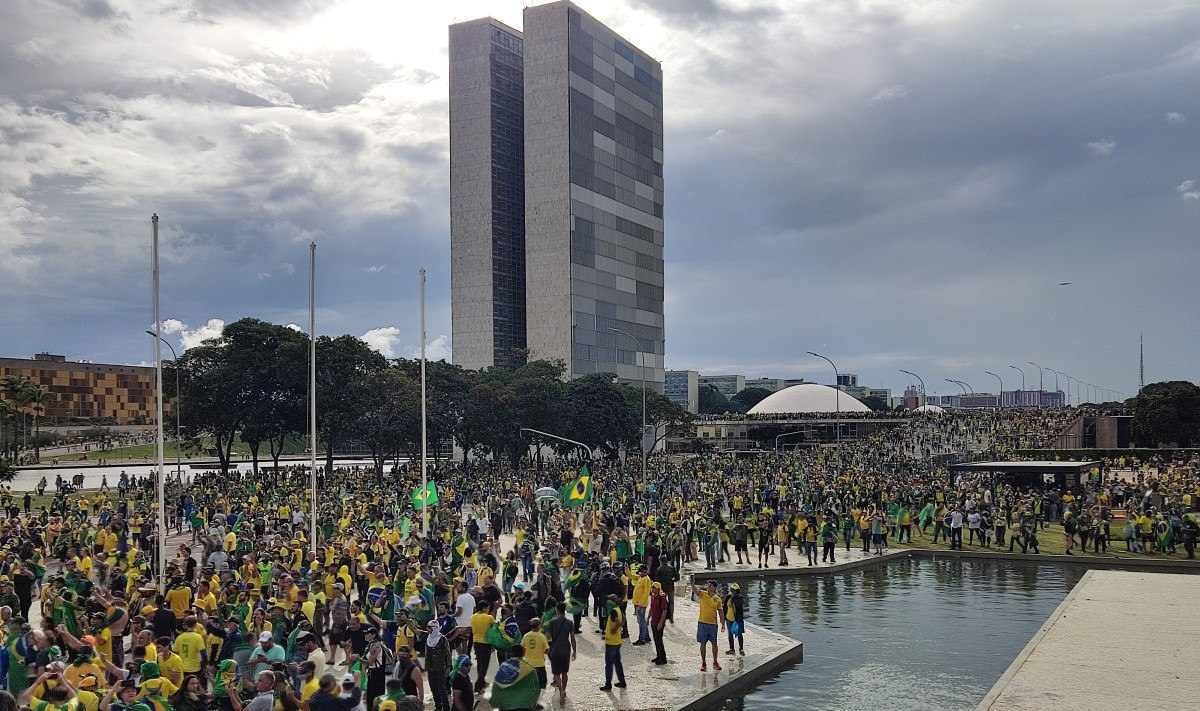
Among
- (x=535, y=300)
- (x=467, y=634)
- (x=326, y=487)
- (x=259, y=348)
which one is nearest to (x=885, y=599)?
(x=467, y=634)

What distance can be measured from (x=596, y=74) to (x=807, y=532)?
9948cm

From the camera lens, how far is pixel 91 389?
519 ft

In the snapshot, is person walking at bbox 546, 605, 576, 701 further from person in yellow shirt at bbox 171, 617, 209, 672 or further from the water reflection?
person in yellow shirt at bbox 171, 617, 209, 672

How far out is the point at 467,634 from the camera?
14250 millimetres

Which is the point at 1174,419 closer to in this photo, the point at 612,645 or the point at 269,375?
the point at 269,375

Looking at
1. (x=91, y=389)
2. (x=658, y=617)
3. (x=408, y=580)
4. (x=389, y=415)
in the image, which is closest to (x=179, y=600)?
(x=408, y=580)

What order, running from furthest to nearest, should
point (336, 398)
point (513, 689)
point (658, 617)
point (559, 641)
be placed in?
point (336, 398)
point (658, 617)
point (559, 641)
point (513, 689)

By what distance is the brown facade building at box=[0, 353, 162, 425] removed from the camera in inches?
5861

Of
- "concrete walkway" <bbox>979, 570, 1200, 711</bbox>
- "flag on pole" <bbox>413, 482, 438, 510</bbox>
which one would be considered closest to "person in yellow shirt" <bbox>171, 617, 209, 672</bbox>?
"concrete walkway" <bbox>979, 570, 1200, 711</bbox>

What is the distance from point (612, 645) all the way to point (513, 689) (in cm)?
415

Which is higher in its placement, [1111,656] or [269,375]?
[269,375]

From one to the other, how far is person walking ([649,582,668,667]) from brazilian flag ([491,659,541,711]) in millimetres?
5819

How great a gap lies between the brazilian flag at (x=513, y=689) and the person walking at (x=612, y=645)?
3593 millimetres

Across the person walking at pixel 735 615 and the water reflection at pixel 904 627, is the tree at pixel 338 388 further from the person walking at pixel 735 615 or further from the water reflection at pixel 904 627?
→ the person walking at pixel 735 615
